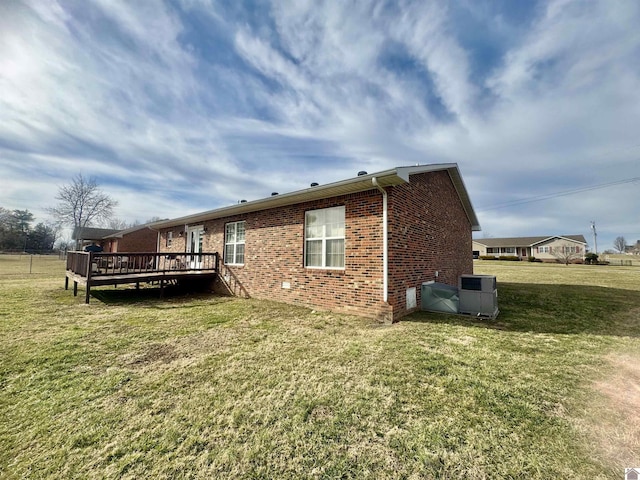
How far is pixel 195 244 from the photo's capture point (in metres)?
13.2

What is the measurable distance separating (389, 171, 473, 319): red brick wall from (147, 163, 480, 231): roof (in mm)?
311

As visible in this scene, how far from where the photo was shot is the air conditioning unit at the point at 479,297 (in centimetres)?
666

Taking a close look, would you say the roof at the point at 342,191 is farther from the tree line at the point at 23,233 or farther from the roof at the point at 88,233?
the tree line at the point at 23,233

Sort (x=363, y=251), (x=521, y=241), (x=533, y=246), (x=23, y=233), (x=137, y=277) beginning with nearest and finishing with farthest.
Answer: (x=363, y=251) < (x=137, y=277) < (x=533, y=246) < (x=521, y=241) < (x=23, y=233)

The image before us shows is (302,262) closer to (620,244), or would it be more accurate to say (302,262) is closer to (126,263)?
(126,263)

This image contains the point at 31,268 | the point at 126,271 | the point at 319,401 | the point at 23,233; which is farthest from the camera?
the point at 23,233

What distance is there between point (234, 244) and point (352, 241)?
5793 millimetres

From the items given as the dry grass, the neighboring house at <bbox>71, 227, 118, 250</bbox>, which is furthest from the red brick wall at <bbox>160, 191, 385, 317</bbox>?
the neighboring house at <bbox>71, 227, 118, 250</bbox>

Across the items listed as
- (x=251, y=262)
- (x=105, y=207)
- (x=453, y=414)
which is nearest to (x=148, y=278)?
(x=251, y=262)

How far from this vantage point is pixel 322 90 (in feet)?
29.3

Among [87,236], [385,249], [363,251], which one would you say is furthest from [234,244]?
[87,236]

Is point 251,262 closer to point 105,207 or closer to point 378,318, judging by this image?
point 378,318

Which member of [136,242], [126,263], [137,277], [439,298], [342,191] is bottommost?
[439,298]

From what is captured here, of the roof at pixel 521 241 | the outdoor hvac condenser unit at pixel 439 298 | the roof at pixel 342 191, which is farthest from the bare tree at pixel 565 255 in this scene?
the outdoor hvac condenser unit at pixel 439 298
